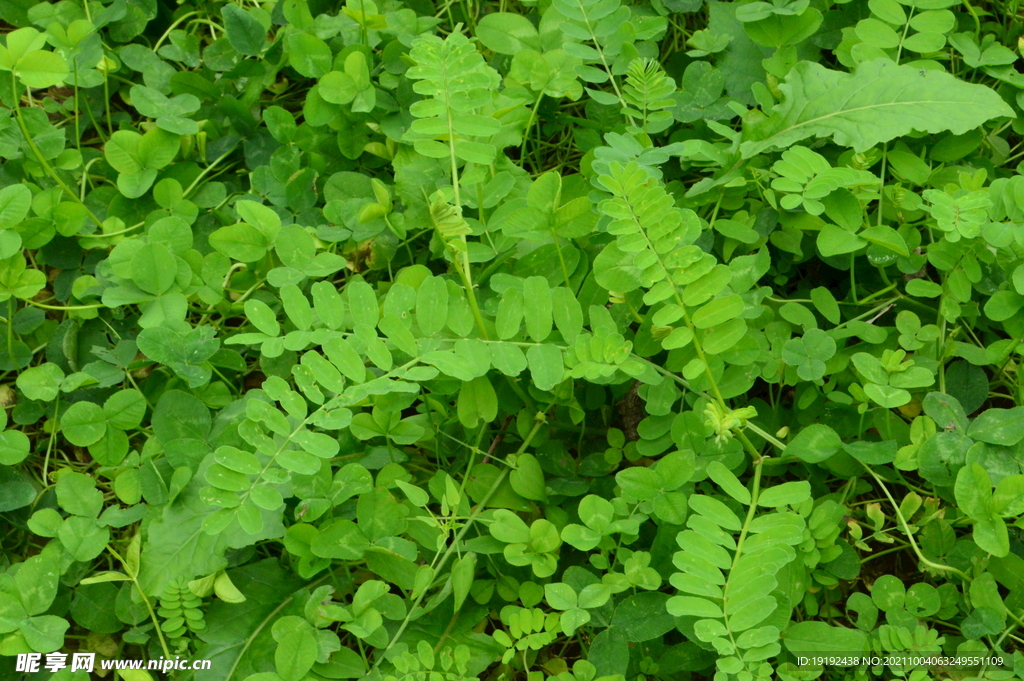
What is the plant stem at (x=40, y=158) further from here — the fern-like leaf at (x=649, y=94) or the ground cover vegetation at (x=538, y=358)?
the fern-like leaf at (x=649, y=94)

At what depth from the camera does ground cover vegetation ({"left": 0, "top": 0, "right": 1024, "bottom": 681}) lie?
159 centimetres

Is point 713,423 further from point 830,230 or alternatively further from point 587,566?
point 830,230

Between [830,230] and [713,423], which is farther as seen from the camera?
[830,230]

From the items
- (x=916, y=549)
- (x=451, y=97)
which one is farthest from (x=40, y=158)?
(x=916, y=549)

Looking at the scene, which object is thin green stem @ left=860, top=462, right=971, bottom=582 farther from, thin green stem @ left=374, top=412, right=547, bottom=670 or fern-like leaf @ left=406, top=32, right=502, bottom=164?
fern-like leaf @ left=406, top=32, right=502, bottom=164

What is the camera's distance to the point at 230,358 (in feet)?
6.58

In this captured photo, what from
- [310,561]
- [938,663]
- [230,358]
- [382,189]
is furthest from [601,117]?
[938,663]

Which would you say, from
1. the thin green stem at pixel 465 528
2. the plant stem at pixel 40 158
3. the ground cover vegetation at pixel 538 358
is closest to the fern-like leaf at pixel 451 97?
the ground cover vegetation at pixel 538 358

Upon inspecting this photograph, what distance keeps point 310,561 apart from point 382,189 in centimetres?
89

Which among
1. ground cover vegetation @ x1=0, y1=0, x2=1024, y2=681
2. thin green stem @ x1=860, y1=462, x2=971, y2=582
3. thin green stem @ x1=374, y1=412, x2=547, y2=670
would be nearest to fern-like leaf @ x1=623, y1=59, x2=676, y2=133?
ground cover vegetation @ x1=0, y1=0, x2=1024, y2=681

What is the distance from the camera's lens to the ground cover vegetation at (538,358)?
159 cm

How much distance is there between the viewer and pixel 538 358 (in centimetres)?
159

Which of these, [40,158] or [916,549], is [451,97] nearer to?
[40,158]

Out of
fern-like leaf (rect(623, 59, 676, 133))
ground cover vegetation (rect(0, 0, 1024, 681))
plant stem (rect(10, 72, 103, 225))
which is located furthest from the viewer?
plant stem (rect(10, 72, 103, 225))
